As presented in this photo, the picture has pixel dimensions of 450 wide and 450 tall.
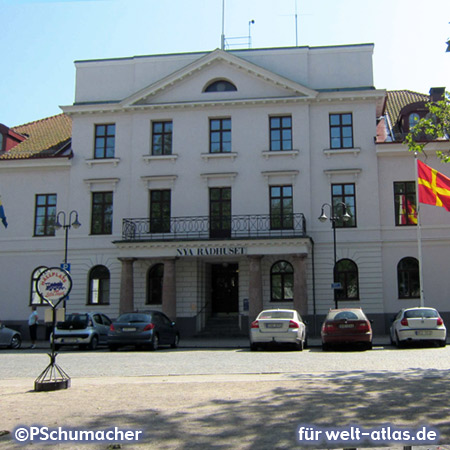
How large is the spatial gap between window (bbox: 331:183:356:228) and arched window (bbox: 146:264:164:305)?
31.1 ft

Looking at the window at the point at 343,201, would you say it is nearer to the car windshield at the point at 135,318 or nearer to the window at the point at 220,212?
the window at the point at 220,212

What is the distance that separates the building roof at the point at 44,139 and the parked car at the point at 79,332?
12.0 meters

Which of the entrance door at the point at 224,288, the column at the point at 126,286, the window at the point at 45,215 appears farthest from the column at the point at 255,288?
the window at the point at 45,215

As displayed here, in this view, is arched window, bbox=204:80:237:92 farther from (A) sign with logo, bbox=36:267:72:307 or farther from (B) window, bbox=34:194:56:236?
(A) sign with logo, bbox=36:267:72:307

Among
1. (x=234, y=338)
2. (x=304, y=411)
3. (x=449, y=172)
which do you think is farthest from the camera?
(x=449, y=172)

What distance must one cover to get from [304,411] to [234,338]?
63.9 feet

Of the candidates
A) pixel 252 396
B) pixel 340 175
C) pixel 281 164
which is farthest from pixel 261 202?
pixel 252 396

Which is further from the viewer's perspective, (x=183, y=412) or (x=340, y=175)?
(x=340, y=175)

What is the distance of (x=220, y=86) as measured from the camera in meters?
30.7

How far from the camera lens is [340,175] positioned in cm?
2894

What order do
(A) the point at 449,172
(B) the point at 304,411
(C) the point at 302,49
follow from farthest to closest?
(C) the point at 302,49 < (A) the point at 449,172 < (B) the point at 304,411

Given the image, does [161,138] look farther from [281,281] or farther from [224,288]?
[281,281]

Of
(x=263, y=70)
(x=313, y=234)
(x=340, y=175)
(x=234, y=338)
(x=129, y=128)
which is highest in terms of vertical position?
(x=263, y=70)

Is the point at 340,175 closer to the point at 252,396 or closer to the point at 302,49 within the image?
the point at 302,49
